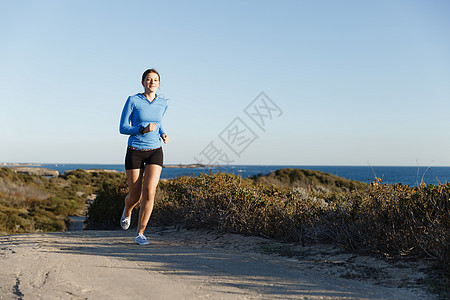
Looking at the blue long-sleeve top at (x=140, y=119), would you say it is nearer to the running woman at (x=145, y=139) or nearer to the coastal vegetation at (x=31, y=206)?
the running woman at (x=145, y=139)

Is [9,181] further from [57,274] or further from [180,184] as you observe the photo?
[57,274]

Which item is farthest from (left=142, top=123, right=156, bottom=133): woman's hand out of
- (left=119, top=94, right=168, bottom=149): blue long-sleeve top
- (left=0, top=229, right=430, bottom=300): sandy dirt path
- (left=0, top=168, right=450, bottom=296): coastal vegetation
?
(left=0, top=168, right=450, bottom=296): coastal vegetation

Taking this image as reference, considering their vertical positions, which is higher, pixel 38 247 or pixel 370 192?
pixel 370 192

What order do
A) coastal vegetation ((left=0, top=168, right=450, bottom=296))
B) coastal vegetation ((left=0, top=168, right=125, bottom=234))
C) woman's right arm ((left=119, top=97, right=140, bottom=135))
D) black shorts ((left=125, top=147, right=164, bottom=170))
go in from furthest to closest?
coastal vegetation ((left=0, top=168, right=125, bottom=234)) → black shorts ((left=125, top=147, right=164, bottom=170)) → woman's right arm ((left=119, top=97, right=140, bottom=135)) → coastal vegetation ((left=0, top=168, right=450, bottom=296))

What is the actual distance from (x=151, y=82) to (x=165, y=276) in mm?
2930

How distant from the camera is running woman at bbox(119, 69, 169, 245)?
5.46 m

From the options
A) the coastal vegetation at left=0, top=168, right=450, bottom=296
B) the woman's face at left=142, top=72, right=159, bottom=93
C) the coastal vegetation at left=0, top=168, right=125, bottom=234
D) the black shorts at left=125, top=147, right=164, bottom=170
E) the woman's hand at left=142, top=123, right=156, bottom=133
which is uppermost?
Answer: the woman's face at left=142, top=72, right=159, bottom=93

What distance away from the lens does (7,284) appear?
364 cm

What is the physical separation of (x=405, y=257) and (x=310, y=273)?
115cm

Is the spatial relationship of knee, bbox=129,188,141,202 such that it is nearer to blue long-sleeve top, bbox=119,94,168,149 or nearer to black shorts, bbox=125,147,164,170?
black shorts, bbox=125,147,164,170

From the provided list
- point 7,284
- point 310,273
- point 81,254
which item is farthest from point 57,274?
point 310,273

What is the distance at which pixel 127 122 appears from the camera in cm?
545

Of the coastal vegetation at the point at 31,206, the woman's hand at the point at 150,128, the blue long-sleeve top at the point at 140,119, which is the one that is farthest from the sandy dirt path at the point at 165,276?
the coastal vegetation at the point at 31,206

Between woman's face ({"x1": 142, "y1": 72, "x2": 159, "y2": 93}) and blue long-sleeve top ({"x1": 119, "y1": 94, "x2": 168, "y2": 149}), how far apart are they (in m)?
0.15
